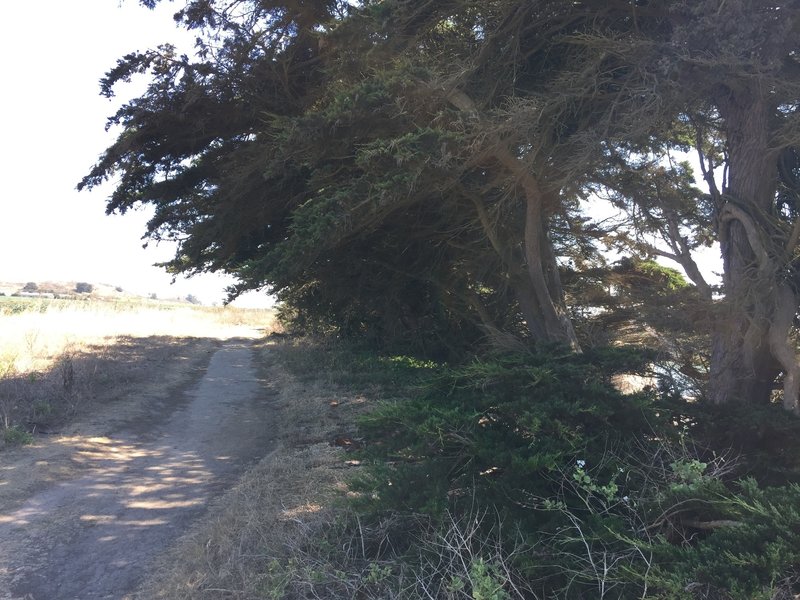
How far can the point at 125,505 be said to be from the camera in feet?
20.1

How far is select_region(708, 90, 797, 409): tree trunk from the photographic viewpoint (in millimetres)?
6465

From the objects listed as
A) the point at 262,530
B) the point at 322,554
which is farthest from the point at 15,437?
the point at 322,554

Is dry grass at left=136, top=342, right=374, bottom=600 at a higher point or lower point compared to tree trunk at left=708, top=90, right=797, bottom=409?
lower

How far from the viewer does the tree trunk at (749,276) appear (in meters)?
6.46

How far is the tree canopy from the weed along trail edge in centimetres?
242

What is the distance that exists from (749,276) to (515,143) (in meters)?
3.12

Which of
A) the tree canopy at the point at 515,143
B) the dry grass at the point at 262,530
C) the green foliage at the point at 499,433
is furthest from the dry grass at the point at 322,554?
the tree canopy at the point at 515,143

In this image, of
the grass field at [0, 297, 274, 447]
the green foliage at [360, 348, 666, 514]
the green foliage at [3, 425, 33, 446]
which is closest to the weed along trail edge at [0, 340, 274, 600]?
the green foliage at [3, 425, 33, 446]

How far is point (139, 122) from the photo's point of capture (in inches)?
430

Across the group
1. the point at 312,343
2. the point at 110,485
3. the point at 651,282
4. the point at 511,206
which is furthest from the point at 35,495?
the point at 312,343

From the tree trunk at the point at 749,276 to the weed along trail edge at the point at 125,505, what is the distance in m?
5.71

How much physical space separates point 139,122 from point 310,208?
5.49 meters

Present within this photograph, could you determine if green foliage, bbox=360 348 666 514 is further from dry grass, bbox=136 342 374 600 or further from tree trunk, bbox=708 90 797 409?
tree trunk, bbox=708 90 797 409

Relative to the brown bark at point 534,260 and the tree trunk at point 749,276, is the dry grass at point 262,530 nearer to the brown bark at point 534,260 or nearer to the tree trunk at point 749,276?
the brown bark at point 534,260
